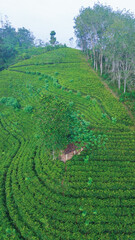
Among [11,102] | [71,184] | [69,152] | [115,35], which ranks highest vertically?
[115,35]

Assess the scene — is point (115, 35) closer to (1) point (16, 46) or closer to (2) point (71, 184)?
(2) point (71, 184)

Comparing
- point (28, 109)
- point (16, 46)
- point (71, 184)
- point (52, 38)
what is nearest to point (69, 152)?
point (71, 184)

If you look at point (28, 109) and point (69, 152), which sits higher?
point (28, 109)

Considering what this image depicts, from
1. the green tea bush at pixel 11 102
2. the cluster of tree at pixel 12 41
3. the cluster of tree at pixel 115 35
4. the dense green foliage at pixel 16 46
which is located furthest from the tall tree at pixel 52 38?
the green tea bush at pixel 11 102

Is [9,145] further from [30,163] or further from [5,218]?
[5,218]

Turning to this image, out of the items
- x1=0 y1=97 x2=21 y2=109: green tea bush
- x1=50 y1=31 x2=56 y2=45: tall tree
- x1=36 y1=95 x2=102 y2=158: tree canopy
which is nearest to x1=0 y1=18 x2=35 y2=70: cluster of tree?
x1=50 y1=31 x2=56 y2=45: tall tree

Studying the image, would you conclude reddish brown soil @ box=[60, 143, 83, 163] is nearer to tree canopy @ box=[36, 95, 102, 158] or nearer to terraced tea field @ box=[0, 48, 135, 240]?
terraced tea field @ box=[0, 48, 135, 240]
